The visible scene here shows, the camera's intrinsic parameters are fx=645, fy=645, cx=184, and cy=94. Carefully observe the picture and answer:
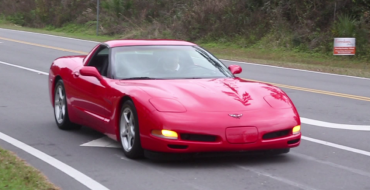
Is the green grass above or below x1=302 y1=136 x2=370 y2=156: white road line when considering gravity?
above

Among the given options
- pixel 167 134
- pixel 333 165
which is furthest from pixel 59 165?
pixel 333 165

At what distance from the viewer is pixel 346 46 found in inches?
992

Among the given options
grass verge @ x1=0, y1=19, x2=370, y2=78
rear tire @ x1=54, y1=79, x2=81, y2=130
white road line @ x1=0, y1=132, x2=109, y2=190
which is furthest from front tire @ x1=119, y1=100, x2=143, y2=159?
grass verge @ x1=0, y1=19, x2=370, y2=78

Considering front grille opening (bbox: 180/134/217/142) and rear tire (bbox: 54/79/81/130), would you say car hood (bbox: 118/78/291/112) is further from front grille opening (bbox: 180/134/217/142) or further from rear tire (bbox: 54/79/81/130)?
rear tire (bbox: 54/79/81/130)

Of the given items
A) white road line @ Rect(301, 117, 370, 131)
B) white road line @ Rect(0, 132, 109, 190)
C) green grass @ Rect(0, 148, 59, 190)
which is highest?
green grass @ Rect(0, 148, 59, 190)

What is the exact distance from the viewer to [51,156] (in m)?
7.43

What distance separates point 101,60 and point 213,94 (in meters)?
2.22

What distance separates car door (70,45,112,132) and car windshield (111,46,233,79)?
0.85 feet

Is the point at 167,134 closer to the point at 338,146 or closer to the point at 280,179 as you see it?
the point at 280,179

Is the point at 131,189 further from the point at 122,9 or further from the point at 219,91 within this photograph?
the point at 122,9

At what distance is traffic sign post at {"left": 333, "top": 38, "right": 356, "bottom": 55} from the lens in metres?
25.2

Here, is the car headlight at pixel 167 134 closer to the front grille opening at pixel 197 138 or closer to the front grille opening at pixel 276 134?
the front grille opening at pixel 197 138

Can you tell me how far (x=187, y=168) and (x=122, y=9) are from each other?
3582 centimetres

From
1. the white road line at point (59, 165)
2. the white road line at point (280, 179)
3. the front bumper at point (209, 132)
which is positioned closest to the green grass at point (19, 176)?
the white road line at point (59, 165)
